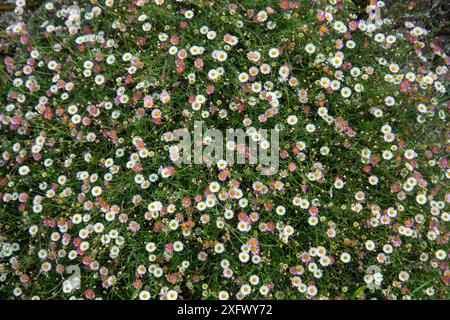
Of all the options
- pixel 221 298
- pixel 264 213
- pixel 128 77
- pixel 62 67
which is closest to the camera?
pixel 221 298

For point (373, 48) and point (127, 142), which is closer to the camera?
point (127, 142)

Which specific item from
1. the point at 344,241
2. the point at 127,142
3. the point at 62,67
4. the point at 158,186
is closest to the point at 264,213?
the point at 344,241

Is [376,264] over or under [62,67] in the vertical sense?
under

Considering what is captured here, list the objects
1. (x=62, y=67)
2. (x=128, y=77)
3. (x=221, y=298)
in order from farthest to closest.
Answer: (x=62, y=67) → (x=128, y=77) → (x=221, y=298)

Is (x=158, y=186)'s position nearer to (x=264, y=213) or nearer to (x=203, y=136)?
(x=203, y=136)
